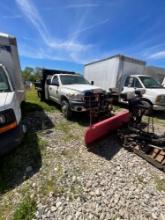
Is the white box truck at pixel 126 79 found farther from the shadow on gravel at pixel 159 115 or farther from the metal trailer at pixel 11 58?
the metal trailer at pixel 11 58

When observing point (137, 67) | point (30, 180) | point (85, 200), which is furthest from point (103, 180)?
point (137, 67)

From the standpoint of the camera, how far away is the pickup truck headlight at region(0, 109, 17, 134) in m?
2.77

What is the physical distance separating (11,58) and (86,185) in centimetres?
536

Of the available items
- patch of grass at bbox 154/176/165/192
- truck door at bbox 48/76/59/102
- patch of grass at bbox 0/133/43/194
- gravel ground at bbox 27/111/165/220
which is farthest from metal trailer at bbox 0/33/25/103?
patch of grass at bbox 154/176/165/192

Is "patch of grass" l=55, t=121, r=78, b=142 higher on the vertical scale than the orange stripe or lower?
lower

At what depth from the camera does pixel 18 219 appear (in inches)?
83.4

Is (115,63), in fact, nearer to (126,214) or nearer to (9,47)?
(9,47)

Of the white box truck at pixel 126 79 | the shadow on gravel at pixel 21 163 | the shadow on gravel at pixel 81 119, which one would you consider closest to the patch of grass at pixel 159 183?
the shadow on gravel at pixel 21 163

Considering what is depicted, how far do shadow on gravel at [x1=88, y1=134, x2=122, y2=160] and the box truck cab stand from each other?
3.05 metres

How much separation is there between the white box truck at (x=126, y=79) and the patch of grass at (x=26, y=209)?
6.82 m

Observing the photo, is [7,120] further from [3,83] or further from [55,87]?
[55,87]

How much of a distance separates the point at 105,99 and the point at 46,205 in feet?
15.1

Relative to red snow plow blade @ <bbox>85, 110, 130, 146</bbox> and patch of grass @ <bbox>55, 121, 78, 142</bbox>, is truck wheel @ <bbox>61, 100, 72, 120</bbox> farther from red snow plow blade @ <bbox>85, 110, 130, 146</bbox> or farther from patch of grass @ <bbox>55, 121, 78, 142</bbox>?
red snow plow blade @ <bbox>85, 110, 130, 146</bbox>

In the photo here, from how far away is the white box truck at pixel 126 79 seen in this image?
752cm
